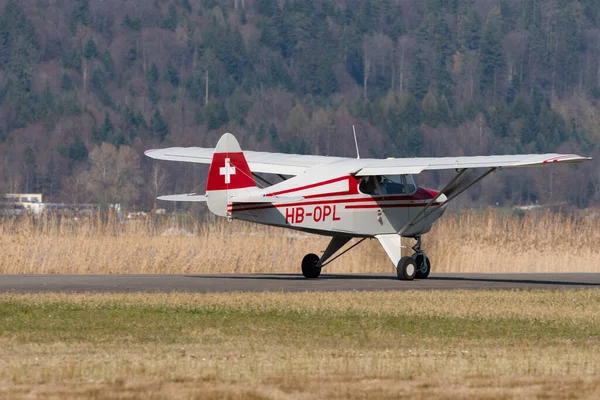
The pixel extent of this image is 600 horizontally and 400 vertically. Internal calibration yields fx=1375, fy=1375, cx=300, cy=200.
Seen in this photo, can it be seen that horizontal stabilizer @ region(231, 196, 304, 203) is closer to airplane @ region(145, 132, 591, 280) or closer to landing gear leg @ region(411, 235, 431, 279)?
airplane @ region(145, 132, 591, 280)

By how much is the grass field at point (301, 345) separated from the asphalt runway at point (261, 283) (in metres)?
1.51

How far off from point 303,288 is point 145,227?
28.0ft

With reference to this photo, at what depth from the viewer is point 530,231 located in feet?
102

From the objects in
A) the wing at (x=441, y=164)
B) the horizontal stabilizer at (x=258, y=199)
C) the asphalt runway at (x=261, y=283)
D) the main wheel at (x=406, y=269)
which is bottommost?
the asphalt runway at (x=261, y=283)

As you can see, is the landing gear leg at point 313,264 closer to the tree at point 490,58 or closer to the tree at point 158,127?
the tree at point 158,127

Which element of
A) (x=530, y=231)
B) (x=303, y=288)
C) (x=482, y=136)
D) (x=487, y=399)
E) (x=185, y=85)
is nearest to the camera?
(x=487, y=399)

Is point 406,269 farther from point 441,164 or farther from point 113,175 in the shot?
point 113,175

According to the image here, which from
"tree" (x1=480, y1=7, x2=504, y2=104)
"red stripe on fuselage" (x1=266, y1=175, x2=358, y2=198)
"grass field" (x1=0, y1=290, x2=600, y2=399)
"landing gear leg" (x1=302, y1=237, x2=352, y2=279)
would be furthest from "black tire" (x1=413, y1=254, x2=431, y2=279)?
"tree" (x1=480, y1=7, x2=504, y2=104)

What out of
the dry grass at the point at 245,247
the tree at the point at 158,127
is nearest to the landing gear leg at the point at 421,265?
the dry grass at the point at 245,247

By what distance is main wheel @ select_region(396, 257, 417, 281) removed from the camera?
77.0ft

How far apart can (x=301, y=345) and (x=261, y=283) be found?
854 cm

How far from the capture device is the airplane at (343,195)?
22016mm

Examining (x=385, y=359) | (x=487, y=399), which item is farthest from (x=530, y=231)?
(x=487, y=399)

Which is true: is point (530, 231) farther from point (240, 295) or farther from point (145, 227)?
point (240, 295)
